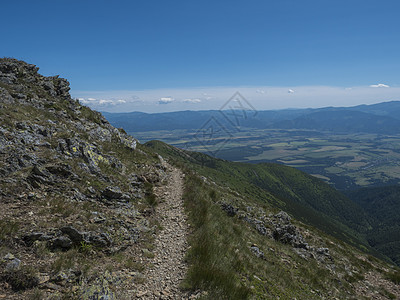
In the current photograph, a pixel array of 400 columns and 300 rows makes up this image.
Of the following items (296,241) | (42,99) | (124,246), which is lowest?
(296,241)

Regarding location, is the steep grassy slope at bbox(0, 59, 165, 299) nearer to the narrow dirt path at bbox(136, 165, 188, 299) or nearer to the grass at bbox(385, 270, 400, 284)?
the narrow dirt path at bbox(136, 165, 188, 299)

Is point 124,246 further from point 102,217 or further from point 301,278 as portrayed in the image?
point 301,278

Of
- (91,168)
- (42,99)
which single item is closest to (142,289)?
(91,168)

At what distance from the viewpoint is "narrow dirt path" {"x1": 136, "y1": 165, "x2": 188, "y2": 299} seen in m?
7.84

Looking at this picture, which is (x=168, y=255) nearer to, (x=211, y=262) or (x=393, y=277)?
(x=211, y=262)

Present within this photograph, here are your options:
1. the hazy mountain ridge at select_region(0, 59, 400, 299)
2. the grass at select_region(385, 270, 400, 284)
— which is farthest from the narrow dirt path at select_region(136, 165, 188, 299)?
the grass at select_region(385, 270, 400, 284)

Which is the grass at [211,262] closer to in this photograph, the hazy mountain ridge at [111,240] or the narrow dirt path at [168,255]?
the hazy mountain ridge at [111,240]

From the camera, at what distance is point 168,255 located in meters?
10.3

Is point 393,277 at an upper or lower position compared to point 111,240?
lower

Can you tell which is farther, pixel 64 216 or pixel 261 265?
pixel 261 265

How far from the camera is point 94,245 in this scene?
9352 millimetres

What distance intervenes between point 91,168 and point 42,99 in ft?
58.6

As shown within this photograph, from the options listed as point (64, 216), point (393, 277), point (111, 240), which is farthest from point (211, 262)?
A: point (393, 277)

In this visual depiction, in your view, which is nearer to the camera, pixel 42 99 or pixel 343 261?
pixel 343 261
